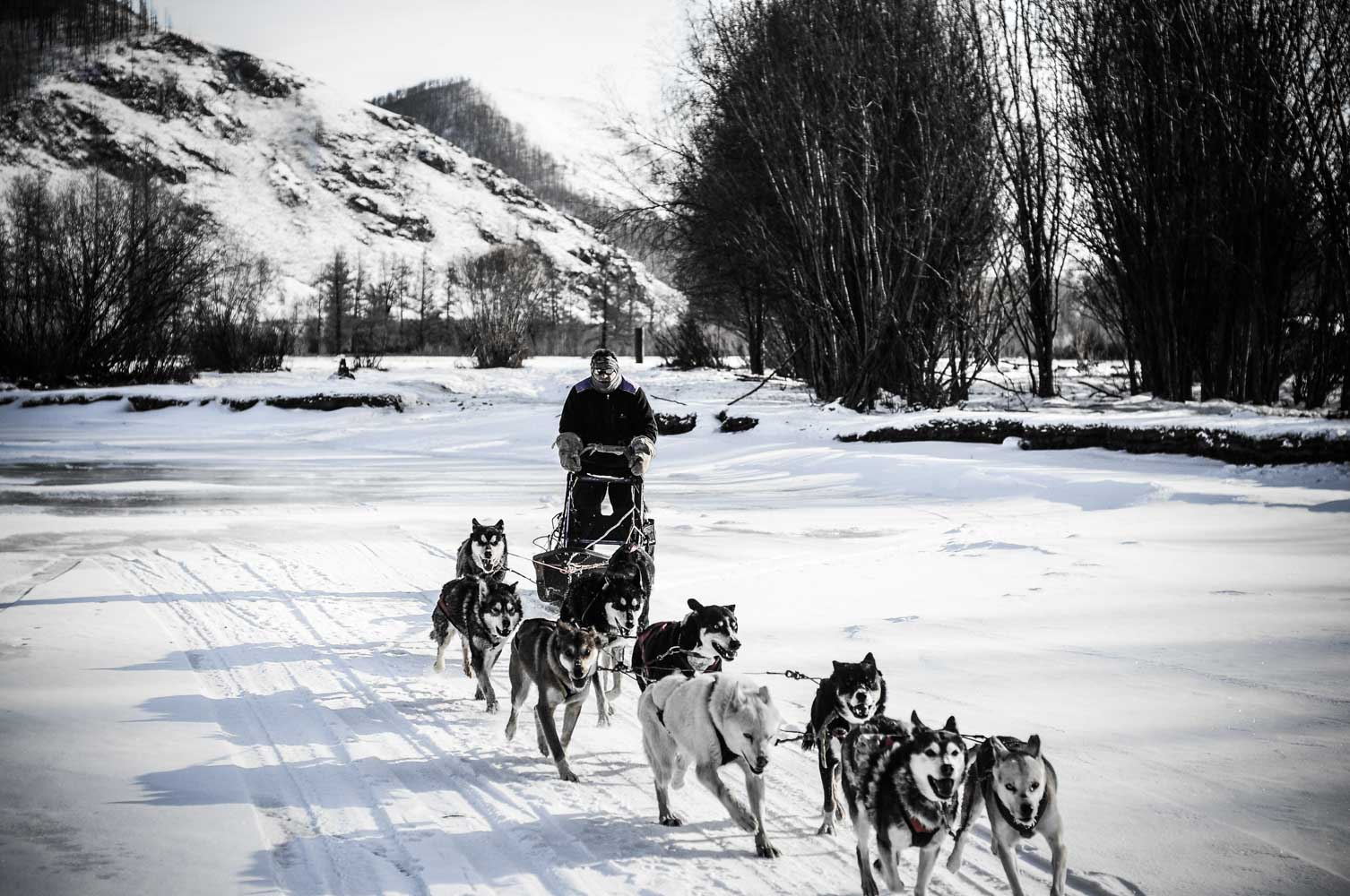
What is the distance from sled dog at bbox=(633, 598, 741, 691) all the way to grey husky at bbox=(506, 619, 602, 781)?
1.06 ft

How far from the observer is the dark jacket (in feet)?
24.4

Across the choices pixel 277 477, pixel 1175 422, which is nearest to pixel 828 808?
pixel 1175 422

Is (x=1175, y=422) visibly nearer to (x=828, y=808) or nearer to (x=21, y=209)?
(x=828, y=808)

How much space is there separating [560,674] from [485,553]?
2.23m

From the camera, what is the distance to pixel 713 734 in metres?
3.52

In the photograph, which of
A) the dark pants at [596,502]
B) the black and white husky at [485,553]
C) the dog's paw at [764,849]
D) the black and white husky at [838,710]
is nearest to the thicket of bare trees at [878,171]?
the dark pants at [596,502]

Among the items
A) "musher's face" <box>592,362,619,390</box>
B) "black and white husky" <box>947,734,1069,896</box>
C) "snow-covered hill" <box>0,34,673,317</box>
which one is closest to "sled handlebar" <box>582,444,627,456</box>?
"musher's face" <box>592,362,619,390</box>

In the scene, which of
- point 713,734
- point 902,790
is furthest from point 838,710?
point 902,790

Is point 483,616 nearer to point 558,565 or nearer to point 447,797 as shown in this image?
point 447,797

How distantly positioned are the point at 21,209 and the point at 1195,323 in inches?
1319

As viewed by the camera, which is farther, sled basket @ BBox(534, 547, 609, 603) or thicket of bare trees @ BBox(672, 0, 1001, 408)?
thicket of bare trees @ BBox(672, 0, 1001, 408)

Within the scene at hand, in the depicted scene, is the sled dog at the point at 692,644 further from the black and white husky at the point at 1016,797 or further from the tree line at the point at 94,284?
the tree line at the point at 94,284

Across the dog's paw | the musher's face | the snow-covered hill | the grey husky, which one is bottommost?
the dog's paw

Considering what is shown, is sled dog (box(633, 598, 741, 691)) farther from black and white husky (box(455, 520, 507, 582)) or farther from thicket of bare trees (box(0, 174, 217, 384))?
thicket of bare trees (box(0, 174, 217, 384))
